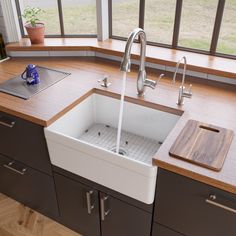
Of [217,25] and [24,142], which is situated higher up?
[217,25]

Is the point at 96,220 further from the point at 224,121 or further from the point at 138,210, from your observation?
the point at 224,121

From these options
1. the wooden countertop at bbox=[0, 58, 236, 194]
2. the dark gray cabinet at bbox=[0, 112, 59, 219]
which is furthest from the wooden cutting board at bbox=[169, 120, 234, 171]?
the dark gray cabinet at bbox=[0, 112, 59, 219]

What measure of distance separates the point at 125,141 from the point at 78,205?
45cm

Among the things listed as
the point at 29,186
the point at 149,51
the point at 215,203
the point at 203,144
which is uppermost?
the point at 149,51

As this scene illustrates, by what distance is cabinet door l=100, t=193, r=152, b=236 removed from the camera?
126 cm

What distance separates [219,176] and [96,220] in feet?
2.61

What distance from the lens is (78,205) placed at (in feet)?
4.88

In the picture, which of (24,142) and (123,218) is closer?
(123,218)

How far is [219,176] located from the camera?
96 cm

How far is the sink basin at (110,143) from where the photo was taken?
1.12 m

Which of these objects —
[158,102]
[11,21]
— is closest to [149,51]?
[158,102]

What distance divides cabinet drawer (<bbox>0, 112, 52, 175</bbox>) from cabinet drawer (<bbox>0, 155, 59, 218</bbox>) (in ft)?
0.23

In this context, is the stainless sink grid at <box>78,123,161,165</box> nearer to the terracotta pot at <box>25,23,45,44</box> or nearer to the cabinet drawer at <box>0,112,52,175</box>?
the cabinet drawer at <box>0,112,52,175</box>

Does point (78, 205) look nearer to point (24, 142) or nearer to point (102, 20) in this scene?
point (24, 142)
